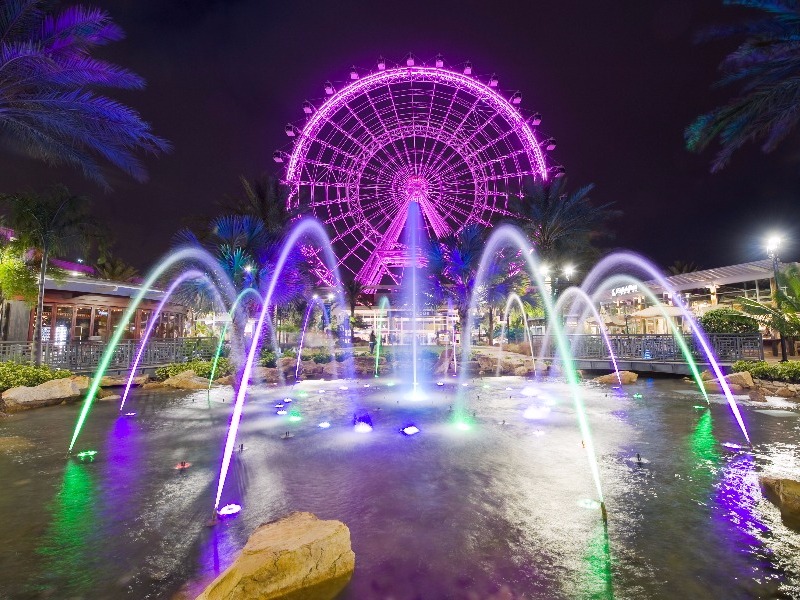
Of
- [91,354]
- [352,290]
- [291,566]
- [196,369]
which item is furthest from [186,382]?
[352,290]

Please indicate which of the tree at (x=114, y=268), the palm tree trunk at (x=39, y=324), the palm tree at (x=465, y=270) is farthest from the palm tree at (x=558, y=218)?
the tree at (x=114, y=268)

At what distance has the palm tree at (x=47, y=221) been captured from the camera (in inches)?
703

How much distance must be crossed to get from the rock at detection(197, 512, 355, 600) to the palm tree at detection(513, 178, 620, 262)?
27980mm

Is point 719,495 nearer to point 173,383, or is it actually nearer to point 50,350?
point 173,383

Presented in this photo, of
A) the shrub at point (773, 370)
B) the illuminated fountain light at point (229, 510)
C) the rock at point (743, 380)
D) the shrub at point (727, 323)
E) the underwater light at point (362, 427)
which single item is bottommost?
the illuminated fountain light at point (229, 510)

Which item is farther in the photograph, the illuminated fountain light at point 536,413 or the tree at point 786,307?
the tree at point 786,307

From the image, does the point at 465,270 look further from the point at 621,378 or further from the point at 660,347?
the point at 660,347

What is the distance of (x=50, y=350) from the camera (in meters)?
17.1

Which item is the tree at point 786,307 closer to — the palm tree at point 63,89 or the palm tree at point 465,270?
the palm tree at point 465,270

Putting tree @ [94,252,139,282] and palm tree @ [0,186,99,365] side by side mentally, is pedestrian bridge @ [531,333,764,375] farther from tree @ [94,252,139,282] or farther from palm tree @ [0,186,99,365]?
tree @ [94,252,139,282]

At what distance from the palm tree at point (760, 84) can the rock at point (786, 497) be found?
912cm

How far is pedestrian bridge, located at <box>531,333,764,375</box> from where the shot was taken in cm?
1960

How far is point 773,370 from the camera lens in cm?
1647

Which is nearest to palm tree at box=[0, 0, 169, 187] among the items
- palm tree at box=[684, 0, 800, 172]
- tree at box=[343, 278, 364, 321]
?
palm tree at box=[684, 0, 800, 172]
